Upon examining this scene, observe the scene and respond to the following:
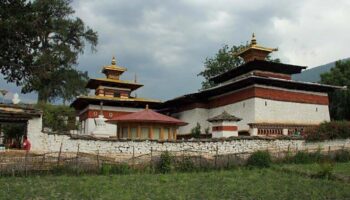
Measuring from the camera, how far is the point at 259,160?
2103 centimetres

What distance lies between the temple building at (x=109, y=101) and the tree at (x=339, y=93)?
61.5ft

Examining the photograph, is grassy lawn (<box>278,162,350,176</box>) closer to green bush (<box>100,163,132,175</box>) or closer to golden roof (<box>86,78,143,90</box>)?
green bush (<box>100,163,132,175</box>)

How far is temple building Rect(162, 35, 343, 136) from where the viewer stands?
31578 mm

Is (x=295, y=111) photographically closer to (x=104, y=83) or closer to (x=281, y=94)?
(x=281, y=94)

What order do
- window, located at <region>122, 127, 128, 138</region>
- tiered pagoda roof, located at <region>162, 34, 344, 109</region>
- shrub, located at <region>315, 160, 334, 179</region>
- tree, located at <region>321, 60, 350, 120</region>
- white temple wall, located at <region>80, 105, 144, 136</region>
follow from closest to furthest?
shrub, located at <region>315, 160, 334, 179</region>
window, located at <region>122, 127, 128, 138</region>
tiered pagoda roof, located at <region>162, 34, 344, 109</region>
white temple wall, located at <region>80, 105, 144, 136</region>
tree, located at <region>321, 60, 350, 120</region>

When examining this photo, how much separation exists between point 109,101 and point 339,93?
23696 mm

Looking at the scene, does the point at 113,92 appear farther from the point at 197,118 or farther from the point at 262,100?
the point at 262,100

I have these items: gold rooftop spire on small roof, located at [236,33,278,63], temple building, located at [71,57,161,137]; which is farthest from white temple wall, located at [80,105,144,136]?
gold rooftop spire on small roof, located at [236,33,278,63]

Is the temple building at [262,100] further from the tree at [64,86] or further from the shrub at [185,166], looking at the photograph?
the tree at [64,86]

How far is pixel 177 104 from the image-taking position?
41.6 meters

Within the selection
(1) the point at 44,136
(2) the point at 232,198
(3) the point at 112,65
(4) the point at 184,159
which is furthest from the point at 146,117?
(3) the point at 112,65

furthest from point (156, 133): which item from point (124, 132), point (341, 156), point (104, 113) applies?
point (104, 113)

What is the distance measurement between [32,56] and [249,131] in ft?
60.4

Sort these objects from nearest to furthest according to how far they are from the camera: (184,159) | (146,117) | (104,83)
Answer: (184,159)
(146,117)
(104,83)
